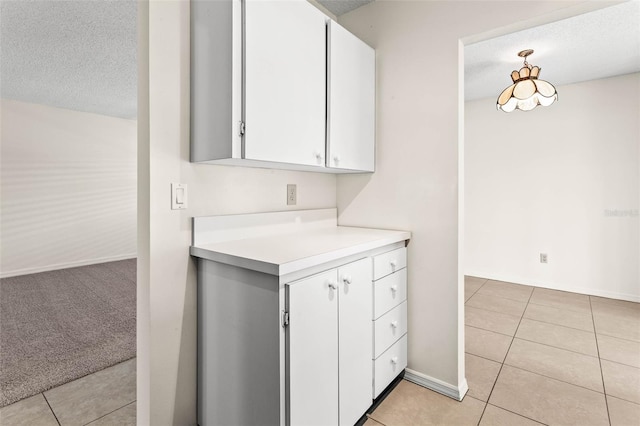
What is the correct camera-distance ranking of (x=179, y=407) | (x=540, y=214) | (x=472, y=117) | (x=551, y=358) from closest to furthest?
(x=179, y=407), (x=551, y=358), (x=540, y=214), (x=472, y=117)

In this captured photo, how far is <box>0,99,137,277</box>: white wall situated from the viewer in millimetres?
4332

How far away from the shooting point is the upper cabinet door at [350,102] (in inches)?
66.5

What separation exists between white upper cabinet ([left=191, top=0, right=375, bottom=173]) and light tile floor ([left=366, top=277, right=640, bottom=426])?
1.41 m

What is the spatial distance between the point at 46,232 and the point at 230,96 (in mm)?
4962

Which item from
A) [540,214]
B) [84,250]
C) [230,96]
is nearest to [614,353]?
[540,214]

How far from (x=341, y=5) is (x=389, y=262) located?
170 cm

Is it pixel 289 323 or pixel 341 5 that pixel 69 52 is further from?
pixel 289 323

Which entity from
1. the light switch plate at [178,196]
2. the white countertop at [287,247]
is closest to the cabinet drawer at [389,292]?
the white countertop at [287,247]

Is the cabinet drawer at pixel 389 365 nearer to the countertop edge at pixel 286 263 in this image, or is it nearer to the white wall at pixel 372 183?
the white wall at pixel 372 183

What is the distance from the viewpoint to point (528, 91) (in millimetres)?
2725

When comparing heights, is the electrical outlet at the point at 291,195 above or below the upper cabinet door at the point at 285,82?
below

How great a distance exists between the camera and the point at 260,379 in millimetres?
1183

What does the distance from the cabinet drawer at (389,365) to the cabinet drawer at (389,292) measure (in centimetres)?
23

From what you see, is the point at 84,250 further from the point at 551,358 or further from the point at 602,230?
the point at 602,230
